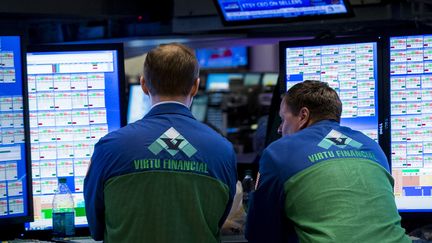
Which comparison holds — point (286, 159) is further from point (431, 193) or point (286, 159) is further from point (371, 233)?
point (431, 193)

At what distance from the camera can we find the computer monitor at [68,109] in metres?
3.73

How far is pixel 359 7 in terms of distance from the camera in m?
6.02

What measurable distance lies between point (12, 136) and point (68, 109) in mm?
297

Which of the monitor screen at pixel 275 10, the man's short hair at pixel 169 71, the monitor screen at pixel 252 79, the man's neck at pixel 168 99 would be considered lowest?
the man's neck at pixel 168 99

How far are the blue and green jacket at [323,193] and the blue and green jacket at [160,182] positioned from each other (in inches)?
10.6

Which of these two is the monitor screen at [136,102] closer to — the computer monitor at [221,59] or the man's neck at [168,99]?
the man's neck at [168,99]

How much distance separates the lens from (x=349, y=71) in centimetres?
400

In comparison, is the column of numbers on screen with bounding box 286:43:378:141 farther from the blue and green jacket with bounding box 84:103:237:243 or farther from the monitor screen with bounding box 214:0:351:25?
the monitor screen with bounding box 214:0:351:25

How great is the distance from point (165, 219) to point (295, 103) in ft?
2.56

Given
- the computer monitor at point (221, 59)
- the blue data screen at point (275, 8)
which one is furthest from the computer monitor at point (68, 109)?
the computer monitor at point (221, 59)

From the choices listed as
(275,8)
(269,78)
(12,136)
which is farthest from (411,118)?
(269,78)

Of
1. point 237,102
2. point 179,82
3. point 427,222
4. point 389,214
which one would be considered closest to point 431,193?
point 427,222

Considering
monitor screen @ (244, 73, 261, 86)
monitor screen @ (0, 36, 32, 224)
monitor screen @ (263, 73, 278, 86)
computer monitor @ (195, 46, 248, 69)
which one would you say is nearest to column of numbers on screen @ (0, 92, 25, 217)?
monitor screen @ (0, 36, 32, 224)

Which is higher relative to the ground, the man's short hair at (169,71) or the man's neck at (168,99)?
the man's short hair at (169,71)
